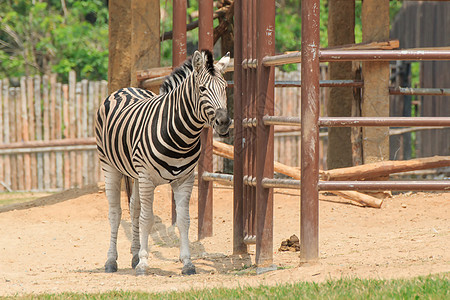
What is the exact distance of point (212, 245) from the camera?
750 cm

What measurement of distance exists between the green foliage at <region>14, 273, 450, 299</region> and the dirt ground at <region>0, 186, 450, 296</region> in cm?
26

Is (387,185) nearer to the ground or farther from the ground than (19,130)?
nearer to the ground

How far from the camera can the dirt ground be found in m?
5.24

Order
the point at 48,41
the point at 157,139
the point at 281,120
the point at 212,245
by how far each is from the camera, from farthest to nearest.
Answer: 1. the point at 48,41
2. the point at 212,245
3. the point at 157,139
4. the point at 281,120

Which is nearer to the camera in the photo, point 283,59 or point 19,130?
point 283,59

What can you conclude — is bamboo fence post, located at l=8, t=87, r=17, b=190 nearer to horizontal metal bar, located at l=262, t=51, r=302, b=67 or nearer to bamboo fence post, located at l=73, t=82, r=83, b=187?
bamboo fence post, located at l=73, t=82, r=83, b=187

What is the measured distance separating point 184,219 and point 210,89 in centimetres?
125

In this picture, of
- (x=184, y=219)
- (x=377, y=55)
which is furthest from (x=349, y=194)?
(x=377, y=55)

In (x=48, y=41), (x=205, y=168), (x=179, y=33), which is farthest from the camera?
(x=48, y=41)

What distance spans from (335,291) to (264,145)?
1.73 metres

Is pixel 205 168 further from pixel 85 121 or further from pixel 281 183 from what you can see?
pixel 85 121

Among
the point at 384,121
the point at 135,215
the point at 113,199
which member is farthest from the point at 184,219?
the point at 384,121

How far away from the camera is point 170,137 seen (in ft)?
19.7

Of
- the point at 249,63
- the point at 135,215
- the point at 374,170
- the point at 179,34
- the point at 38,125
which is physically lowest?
the point at 135,215
